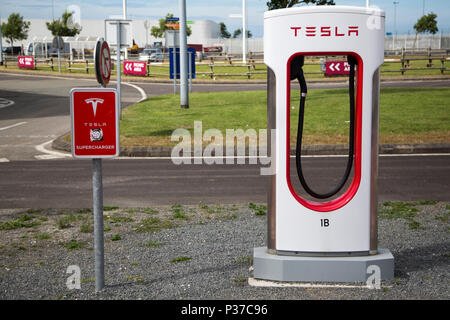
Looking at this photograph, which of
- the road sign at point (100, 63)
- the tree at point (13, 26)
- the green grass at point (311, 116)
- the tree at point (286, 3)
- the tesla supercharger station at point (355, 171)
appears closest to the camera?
the tesla supercharger station at point (355, 171)

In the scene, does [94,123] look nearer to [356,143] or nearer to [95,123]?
[95,123]

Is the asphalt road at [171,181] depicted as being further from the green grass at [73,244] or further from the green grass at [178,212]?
the green grass at [73,244]

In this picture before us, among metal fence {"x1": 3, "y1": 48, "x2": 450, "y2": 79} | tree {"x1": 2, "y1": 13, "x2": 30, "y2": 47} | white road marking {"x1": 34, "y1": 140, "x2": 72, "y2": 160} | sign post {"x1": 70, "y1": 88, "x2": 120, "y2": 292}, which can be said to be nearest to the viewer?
sign post {"x1": 70, "y1": 88, "x2": 120, "y2": 292}

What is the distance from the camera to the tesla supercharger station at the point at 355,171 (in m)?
4.94

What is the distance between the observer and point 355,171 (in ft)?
16.8

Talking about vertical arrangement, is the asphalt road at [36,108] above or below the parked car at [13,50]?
below

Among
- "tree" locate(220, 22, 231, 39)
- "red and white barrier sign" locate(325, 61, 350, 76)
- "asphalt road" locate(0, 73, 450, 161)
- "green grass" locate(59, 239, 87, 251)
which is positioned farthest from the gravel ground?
"tree" locate(220, 22, 231, 39)

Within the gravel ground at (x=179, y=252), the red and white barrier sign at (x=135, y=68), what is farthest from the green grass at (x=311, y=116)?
the red and white barrier sign at (x=135, y=68)

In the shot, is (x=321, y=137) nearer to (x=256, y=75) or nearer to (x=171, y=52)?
(x=171, y=52)

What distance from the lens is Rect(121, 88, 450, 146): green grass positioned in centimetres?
1445

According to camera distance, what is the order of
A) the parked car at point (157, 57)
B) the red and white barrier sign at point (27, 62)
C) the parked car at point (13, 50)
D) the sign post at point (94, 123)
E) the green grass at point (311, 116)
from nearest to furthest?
the sign post at point (94, 123), the green grass at point (311, 116), the red and white barrier sign at point (27, 62), the parked car at point (157, 57), the parked car at point (13, 50)

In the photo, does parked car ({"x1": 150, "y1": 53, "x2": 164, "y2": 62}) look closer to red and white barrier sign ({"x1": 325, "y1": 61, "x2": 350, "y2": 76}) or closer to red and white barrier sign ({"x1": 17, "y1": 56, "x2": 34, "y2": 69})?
red and white barrier sign ({"x1": 17, "y1": 56, "x2": 34, "y2": 69})
